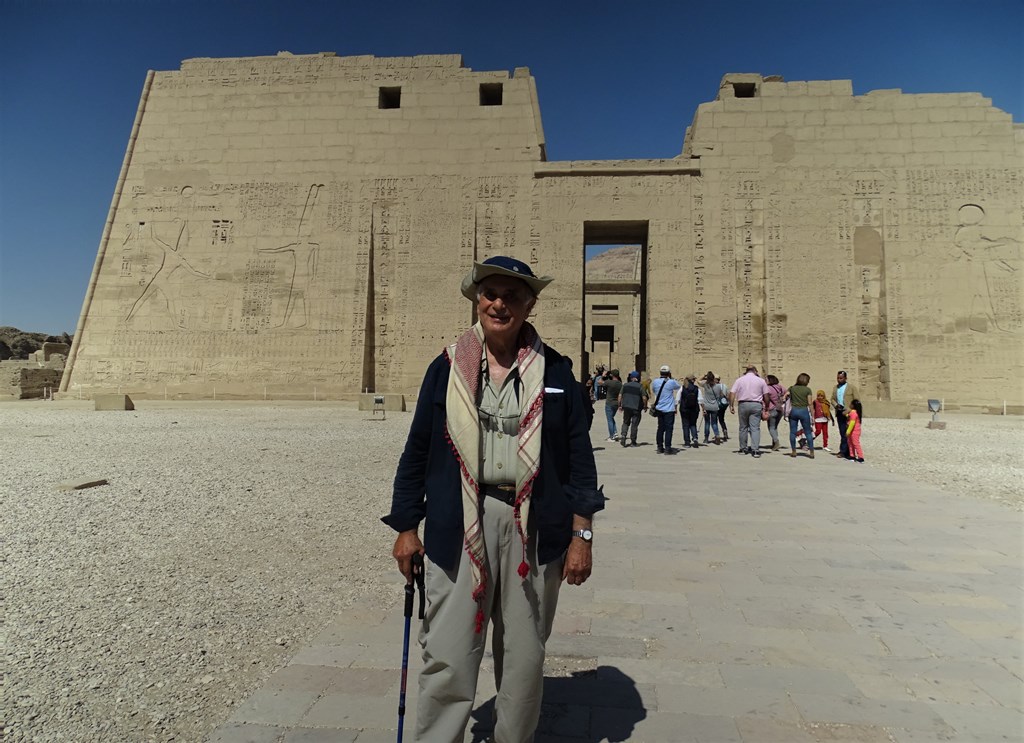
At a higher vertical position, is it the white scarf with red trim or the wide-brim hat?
the wide-brim hat

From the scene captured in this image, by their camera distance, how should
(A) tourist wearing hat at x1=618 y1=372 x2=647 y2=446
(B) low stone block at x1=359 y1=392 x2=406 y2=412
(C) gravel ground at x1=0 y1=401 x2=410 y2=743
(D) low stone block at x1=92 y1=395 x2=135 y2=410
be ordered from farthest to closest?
(B) low stone block at x1=359 y1=392 x2=406 y2=412 → (D) low stone block at x1=92 y1=395 x2=135 y2=410 → (A) tourist wearing hat at x1=618 y1=372 x2=647 y2=446 → (C) gravel ground at x1=0 y1=401 x2=410 y2=743

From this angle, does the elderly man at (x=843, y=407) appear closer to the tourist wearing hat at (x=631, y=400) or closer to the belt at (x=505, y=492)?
the tourist wearing hat at (x=631, y=400)

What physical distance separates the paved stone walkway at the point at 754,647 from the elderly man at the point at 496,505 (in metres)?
0.40

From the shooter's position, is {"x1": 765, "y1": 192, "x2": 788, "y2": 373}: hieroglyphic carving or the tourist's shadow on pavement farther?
{"x1": 765, "y1": 192, "x2": 788, "y2": 373}: hieroglyphic carving

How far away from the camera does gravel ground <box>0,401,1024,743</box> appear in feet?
7.14

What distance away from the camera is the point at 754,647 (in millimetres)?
2590

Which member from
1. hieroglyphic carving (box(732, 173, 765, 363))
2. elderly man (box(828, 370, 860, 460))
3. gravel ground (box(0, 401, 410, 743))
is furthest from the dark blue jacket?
hieroglyphic carving (box(732, 173, 765, 363))

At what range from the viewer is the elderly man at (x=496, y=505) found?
171 cm

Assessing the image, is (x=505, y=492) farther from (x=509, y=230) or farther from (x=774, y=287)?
(x=774, y=287)

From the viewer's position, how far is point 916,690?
2.23 meters

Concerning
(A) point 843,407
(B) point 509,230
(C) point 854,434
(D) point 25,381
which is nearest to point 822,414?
(A) point 843,407

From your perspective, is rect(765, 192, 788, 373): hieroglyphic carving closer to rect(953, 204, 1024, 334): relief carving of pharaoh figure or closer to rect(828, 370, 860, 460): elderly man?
rect(953, 204, 1024, 334): relief carving of pharaoh figure

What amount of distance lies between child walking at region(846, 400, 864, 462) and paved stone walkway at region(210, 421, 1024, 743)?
3.40 meters

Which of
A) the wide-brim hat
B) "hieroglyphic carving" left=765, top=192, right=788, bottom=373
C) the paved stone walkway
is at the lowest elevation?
the paved stone walkway
